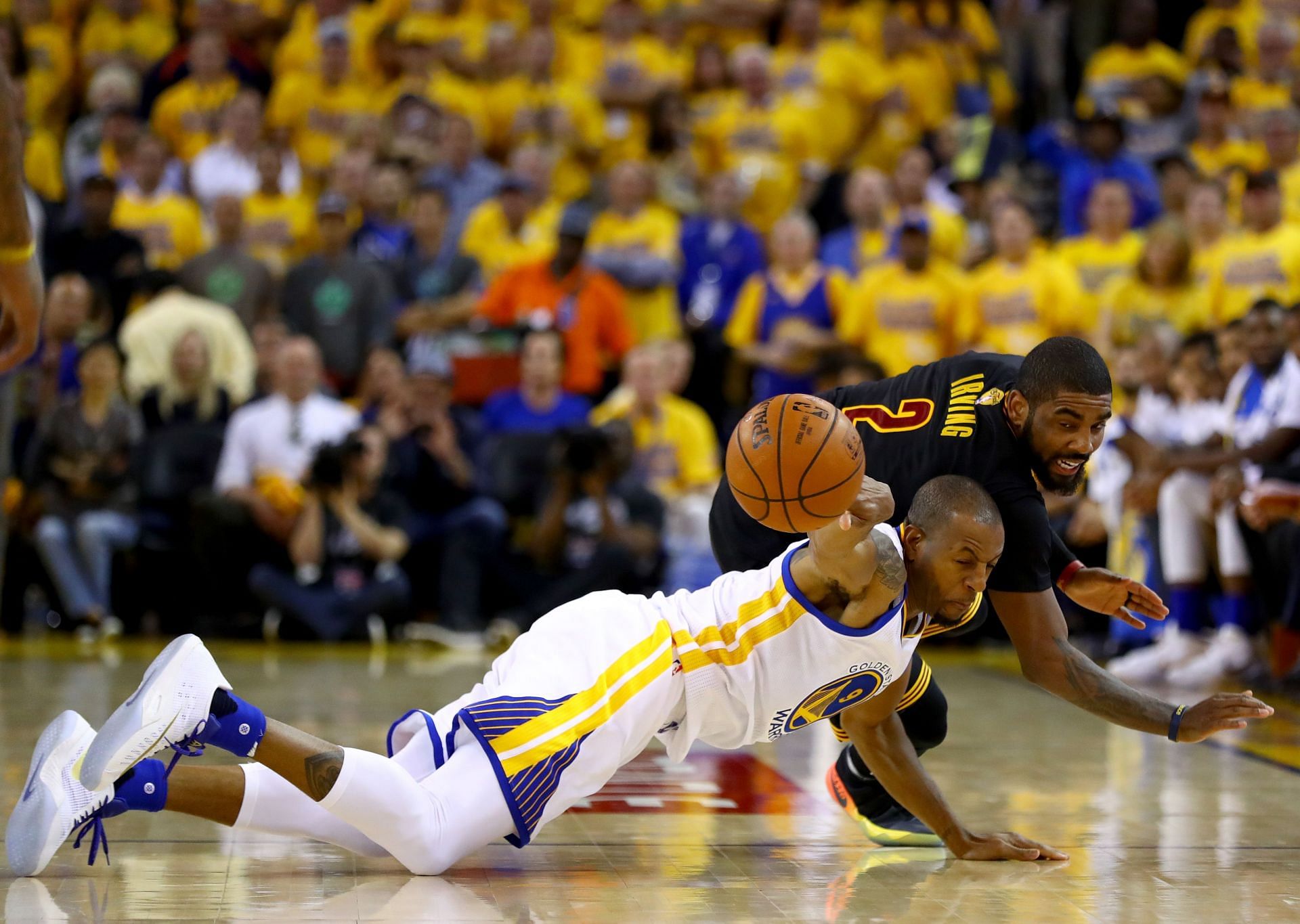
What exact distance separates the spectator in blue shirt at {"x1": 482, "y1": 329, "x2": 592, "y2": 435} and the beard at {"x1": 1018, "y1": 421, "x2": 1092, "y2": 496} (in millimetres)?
6409

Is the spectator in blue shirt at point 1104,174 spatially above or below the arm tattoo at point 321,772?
above

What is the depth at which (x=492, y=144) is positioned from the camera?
13.6m

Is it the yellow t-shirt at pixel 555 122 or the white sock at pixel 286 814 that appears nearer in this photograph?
the white sock at pixel 286 814

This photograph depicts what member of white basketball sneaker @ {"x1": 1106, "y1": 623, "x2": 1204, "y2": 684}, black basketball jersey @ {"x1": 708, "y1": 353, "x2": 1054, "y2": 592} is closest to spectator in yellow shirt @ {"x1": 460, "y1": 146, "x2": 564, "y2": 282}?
white basketball sneaker @ {"x1": 1106, "y1": 623, "x2": 1204, "y2": 684}

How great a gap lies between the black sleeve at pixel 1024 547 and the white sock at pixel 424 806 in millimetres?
1441

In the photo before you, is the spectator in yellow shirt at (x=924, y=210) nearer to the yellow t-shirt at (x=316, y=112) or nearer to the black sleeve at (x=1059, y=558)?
the yellow t-shirt at (x=316, y=112)

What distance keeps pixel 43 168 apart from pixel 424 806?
11.3 m

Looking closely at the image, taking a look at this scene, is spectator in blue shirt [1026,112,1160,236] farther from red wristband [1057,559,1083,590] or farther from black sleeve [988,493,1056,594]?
black sleeve [988,493,1056,594]

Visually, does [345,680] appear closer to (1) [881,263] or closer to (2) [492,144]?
(1) [881,263]

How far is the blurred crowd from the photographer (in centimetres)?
1010

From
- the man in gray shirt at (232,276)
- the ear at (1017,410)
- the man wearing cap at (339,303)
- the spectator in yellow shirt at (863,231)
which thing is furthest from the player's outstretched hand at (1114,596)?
the man in gray shirt at (232,276)

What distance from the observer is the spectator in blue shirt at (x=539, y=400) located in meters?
10.7

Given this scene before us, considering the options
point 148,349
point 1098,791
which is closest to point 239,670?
point 148,349

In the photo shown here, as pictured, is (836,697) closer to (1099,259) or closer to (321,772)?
(321,772)
